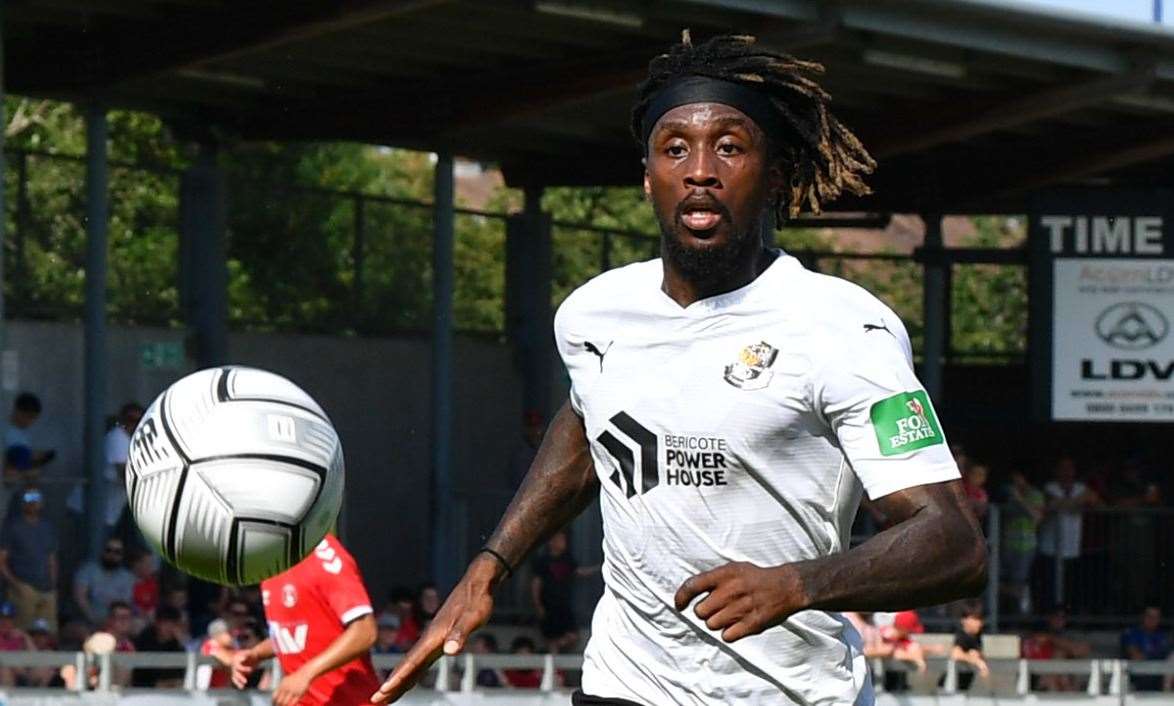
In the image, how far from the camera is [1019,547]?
2002 cm

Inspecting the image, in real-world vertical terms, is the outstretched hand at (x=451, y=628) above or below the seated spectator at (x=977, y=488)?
above

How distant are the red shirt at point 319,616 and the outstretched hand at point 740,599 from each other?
5.15 metres

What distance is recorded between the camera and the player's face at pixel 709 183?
185 inches

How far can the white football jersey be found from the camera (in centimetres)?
458

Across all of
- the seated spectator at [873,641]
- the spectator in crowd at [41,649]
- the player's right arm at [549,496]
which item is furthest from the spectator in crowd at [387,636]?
the player's right arm at [549,496]

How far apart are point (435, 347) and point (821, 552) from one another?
17.6 metres

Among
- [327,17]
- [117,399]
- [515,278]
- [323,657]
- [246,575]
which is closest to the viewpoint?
[246,575]

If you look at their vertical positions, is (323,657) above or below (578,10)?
below

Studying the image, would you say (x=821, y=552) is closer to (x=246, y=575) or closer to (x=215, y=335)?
(x=246, y=575)

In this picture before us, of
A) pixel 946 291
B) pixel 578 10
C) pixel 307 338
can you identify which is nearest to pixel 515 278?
pixel 307 338

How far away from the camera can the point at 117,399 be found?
20.9 metres

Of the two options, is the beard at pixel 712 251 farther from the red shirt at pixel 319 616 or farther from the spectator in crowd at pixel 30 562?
the spectator in crowd at pixel 30 562

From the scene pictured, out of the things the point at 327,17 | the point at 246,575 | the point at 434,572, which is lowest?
the point at 434,572

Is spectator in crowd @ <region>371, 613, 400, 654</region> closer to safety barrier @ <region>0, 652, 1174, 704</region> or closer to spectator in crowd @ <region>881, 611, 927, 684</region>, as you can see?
safety barrier @ <region>0, 652, 1174, 704</region>
